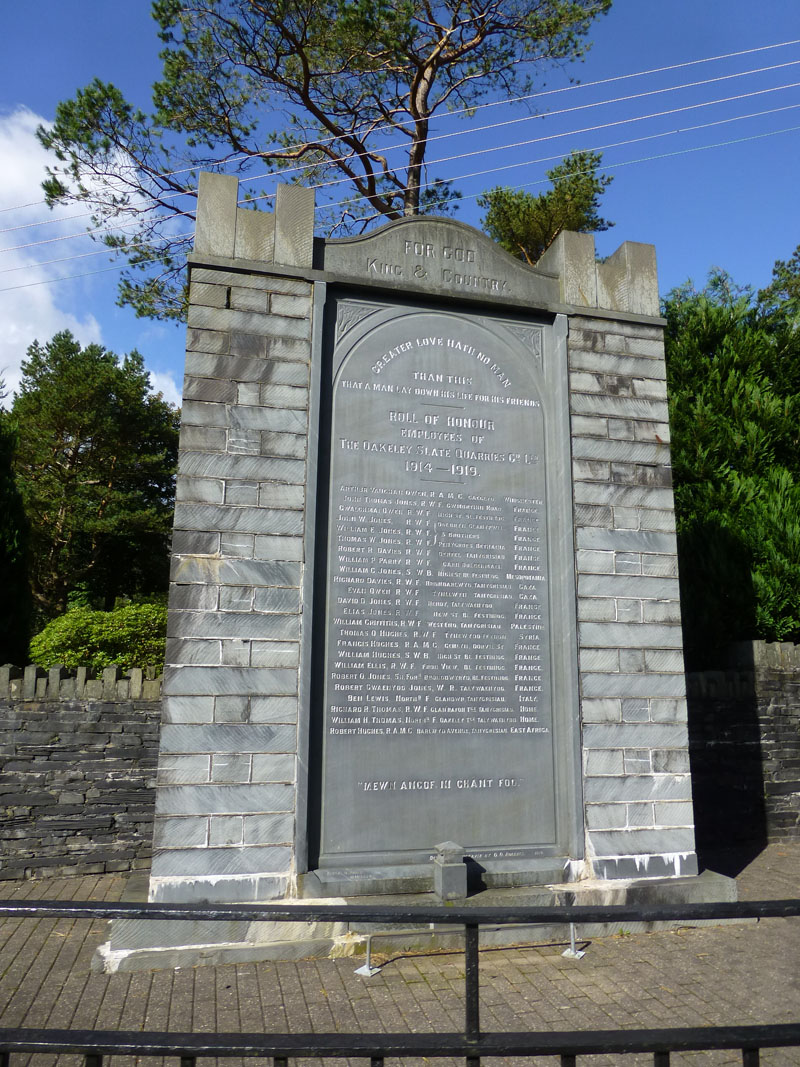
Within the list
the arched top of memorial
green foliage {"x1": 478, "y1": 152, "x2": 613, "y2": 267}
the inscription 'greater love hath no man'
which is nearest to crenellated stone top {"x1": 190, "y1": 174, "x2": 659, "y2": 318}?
the arched top of memorial

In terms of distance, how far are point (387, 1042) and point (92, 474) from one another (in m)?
24.5

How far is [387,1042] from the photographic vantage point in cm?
206

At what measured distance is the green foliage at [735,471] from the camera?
33.6 feet

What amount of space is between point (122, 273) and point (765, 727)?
42.9 ft

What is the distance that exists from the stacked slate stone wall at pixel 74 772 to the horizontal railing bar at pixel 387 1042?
20.0 ft

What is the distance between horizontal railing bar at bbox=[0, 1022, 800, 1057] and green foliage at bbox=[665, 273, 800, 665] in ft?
28.0

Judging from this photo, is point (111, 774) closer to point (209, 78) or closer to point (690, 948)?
point (690, 948)

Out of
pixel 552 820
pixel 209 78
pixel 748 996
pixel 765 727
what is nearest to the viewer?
pixel 748 996

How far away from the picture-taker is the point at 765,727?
8.91m

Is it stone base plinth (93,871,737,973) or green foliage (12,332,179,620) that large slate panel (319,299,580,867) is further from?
green foliage (12,332,179,620)

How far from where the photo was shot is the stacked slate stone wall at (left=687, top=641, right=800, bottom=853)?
28.9 ft

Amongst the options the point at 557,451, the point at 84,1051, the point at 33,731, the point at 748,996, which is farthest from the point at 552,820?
the point at 33,731

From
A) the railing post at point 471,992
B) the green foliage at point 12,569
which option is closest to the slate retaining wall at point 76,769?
the green foliage at point 12,569

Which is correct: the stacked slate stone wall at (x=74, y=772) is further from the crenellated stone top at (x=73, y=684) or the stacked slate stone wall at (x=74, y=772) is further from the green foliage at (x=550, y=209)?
the green foliage at (x=550, y=209)
